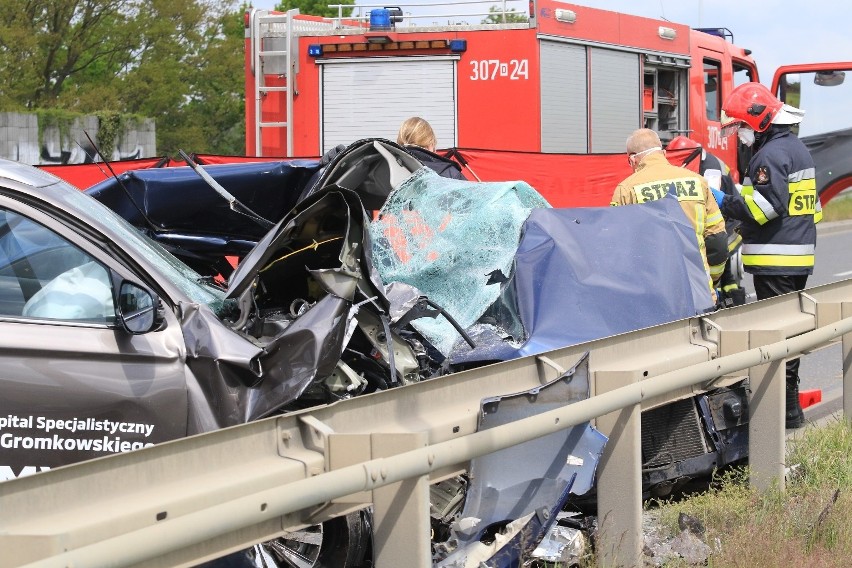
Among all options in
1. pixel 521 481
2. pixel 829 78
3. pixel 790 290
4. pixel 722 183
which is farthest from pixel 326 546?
pixel 829 78

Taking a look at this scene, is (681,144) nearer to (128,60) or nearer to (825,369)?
(825,369)

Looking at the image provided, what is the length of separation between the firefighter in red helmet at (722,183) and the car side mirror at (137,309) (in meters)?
6.21

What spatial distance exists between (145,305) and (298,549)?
948mm

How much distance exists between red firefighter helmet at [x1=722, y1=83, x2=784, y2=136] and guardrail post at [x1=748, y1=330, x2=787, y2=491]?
2931 mm

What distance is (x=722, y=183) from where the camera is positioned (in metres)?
9.80

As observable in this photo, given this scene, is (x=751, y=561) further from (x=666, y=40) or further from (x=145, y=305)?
(x=666, y=40)

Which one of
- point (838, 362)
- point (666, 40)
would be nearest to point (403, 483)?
point (838, 362)

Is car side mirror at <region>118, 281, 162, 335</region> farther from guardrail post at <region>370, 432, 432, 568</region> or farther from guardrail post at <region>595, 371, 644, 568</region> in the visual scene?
guardrail post at <region>595, 371, 644, 568</region>

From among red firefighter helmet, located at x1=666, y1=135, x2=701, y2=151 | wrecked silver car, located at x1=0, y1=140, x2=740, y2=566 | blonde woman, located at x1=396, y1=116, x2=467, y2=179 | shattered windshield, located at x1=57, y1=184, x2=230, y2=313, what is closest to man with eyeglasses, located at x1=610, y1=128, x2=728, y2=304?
wrecked silver car, located at x1=0, y1=140, x2=740, y2=566

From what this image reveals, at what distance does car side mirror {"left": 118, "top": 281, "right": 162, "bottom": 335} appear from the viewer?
3842 mm

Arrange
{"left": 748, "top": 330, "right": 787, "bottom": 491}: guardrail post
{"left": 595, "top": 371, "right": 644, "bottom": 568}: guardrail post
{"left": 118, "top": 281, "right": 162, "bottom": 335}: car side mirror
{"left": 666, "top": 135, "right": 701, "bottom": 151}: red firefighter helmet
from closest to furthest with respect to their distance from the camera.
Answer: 1. {"left": 118, "top": 281, "right": 162, "bottom": 335}: car side mirror
2. {"left": 595, "top": 371, "right": 644, "bottom": 568}: guardrail post
3. {"left": 748, "top": 330, "right": 787, "bottom": 491}: guardrail post
4. {"left": 666, "top": 135, "right": 701, "bottom": 151}: red firefighter helmet

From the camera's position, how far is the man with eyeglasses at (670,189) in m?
6.69

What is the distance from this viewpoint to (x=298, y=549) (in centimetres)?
399

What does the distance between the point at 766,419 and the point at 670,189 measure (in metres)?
1.95
